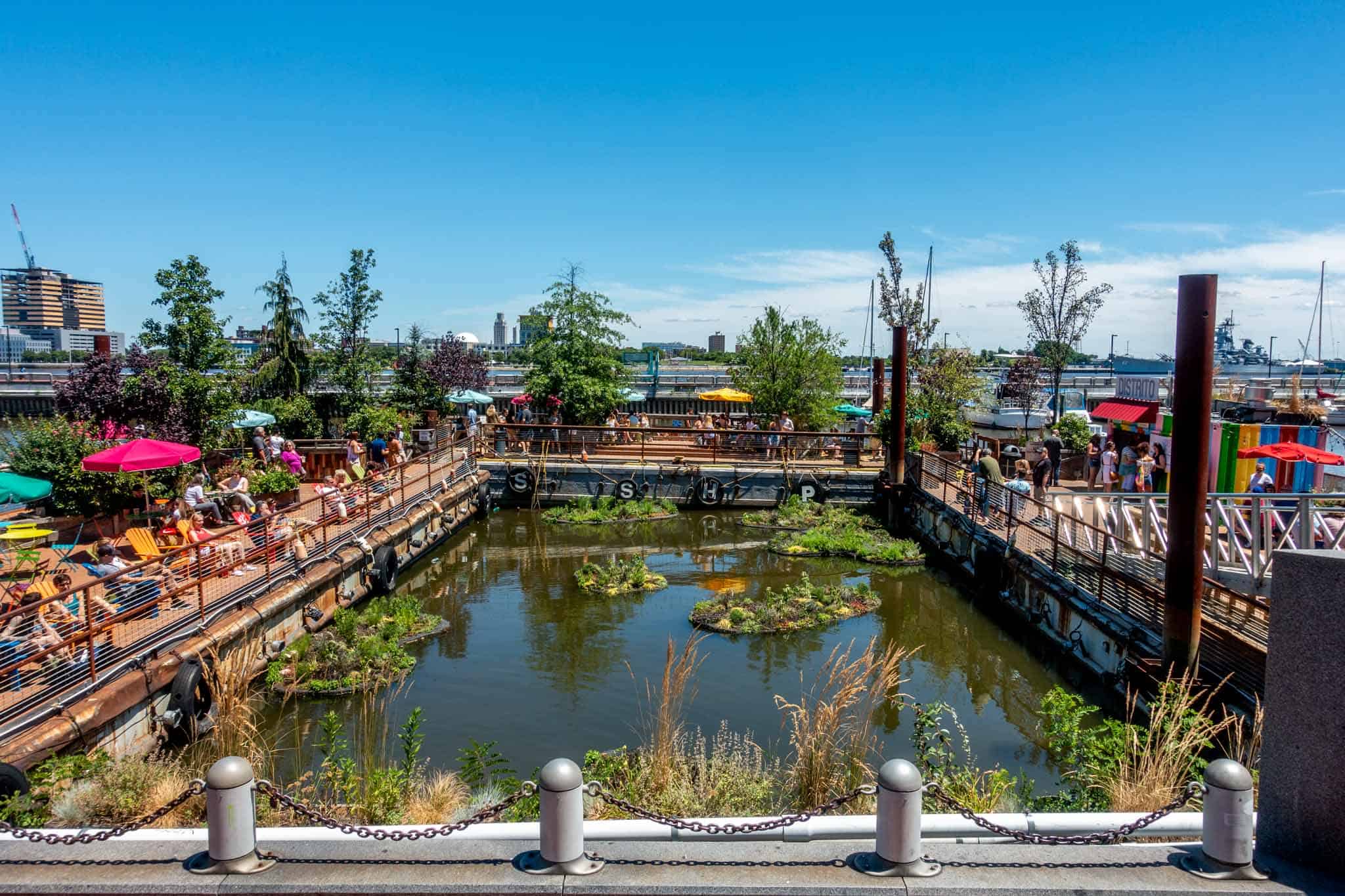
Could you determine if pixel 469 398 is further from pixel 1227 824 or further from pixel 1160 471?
pixel 1227 824

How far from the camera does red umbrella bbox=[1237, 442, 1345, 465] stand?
16000 millimetres

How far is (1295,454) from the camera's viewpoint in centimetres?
1603

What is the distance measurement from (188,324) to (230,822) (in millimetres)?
15664

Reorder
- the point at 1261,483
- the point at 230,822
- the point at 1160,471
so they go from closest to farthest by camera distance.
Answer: the point at 230,822 → the point at 1261,483 → the point at 1160,471

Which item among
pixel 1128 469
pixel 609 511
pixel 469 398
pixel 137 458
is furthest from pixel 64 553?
pixel 1128 469

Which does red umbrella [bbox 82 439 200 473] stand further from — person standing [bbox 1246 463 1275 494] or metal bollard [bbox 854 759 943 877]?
person standing [bbox 1246 463 1275 494]

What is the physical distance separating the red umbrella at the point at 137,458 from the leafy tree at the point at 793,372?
21040mm

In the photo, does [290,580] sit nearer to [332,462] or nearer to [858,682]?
[858,682]

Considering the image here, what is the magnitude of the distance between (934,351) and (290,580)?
24002mm

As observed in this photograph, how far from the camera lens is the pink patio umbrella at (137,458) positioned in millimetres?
14070

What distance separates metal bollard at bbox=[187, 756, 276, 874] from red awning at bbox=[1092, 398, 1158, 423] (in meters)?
23.6

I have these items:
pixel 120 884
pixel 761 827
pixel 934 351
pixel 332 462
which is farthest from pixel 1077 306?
pixel 120 884

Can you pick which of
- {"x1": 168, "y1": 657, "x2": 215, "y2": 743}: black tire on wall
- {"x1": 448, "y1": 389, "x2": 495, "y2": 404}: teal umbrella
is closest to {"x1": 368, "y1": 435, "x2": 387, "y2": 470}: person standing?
{"x1": 448, "y1": 389, "x2": 495, "y2": 404}: teal umbrella

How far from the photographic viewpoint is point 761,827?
195 inches
